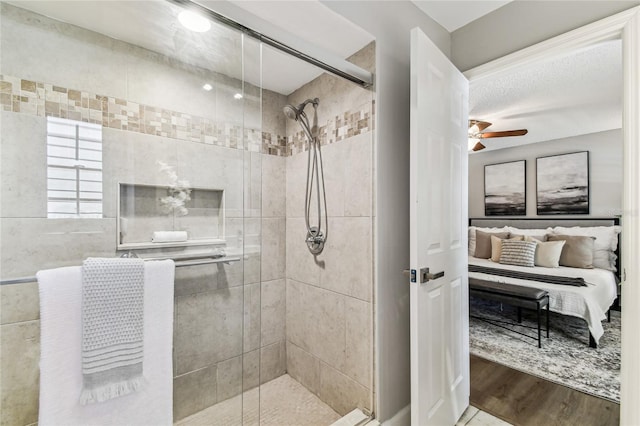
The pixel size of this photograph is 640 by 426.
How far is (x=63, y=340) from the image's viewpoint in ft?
3.29

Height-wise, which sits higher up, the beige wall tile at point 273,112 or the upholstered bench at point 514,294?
the beige wall tile at point 273,112

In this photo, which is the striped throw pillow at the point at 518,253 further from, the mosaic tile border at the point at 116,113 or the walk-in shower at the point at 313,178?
the mosaic tile border at the point at 116,113

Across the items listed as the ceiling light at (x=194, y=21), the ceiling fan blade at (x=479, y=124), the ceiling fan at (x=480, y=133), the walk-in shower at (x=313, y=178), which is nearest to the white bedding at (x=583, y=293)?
the ceiling fan at (x=480, y=133)

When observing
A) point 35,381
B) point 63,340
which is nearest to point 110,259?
point 63,340

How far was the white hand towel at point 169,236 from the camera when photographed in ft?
4.30

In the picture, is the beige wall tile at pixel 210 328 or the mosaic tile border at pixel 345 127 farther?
the mosaic tile border at pixel 345 127

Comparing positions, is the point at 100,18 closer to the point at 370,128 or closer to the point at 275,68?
the point at 275,68

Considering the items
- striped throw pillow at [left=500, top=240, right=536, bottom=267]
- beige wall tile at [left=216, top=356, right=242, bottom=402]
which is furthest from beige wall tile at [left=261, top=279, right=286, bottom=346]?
striped throw pillow at [left=500, top=240, right=536, bottom=267]

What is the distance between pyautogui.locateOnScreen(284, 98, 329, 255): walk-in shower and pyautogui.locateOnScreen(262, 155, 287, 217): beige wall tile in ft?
0.84

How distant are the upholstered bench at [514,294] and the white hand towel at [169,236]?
317 centimetres

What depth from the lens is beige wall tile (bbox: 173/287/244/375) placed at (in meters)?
1.34

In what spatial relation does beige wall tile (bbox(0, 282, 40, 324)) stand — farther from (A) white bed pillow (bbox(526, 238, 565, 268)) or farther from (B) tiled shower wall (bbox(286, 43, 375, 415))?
(A) white bed pillow (bbox(526, 238, 565, 268))

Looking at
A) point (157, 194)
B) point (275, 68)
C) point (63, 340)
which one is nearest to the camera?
point (63, 340)

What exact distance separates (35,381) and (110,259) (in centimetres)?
50
